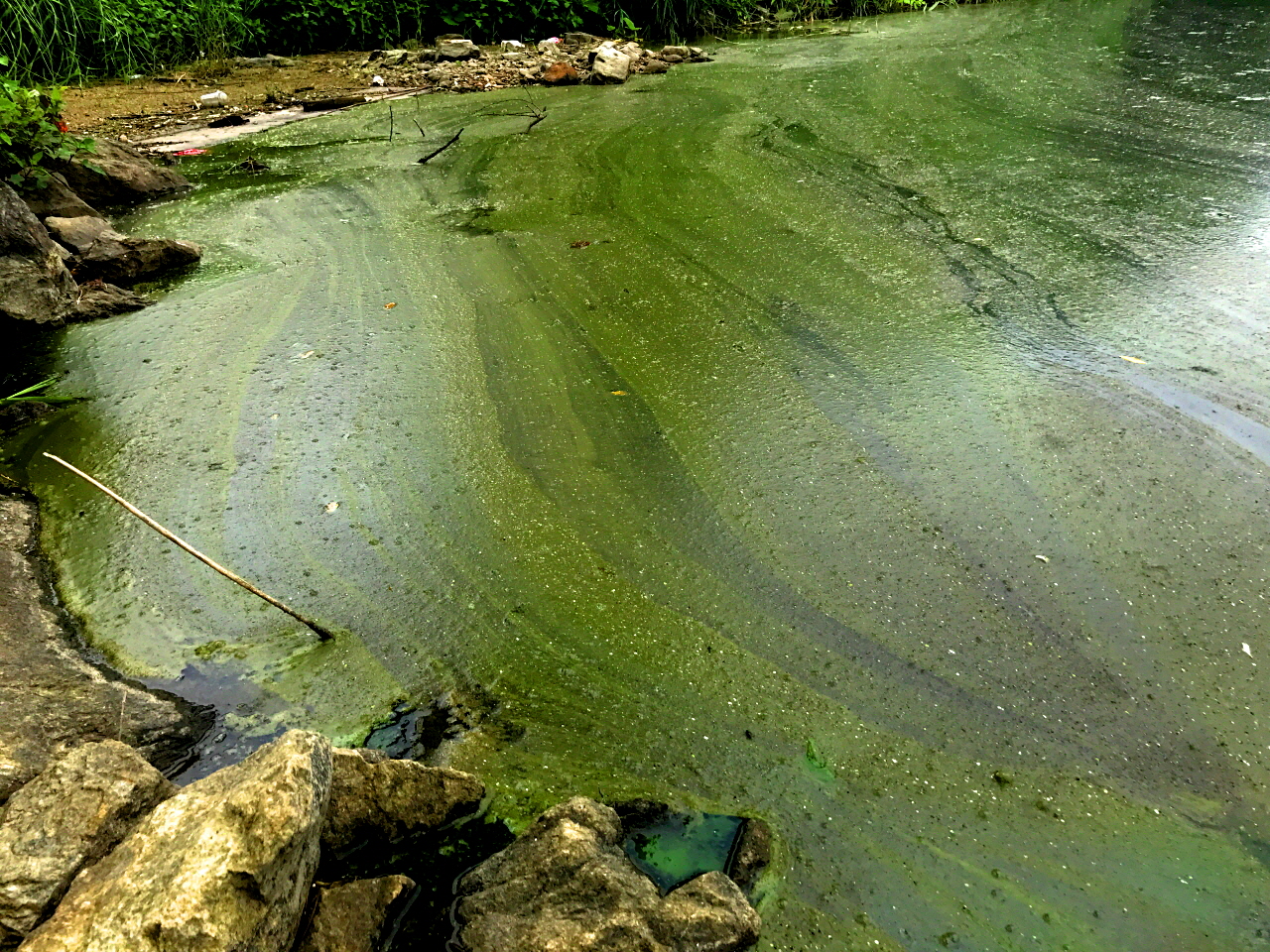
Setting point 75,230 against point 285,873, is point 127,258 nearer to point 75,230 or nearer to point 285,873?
point 75,230

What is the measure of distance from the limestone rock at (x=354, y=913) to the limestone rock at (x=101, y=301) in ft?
7.50

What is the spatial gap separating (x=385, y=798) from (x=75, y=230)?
8.80 ft

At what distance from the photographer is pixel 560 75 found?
18.8 feet

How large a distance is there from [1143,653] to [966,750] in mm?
378

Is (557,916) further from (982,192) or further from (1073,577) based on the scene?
(982,192)

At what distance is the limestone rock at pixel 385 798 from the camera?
3.78 ft

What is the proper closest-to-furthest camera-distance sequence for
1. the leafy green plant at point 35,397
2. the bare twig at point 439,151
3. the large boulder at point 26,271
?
1. the leafy green plant at point 35,397
2. the large boulder at point 26,271
3. the bare twig at point 439,151

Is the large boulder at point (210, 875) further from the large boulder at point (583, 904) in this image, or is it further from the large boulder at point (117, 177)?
the large boulder at point (117, 177)

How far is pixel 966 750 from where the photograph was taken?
4.33 feet

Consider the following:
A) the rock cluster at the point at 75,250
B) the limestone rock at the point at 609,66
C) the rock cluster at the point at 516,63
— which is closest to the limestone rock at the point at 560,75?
the rock cluster at the point at 516,63

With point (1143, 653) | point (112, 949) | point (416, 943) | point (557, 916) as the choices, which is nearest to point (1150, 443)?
point (1143, 653)

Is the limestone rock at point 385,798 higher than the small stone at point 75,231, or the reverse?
the small stone at point 75,231

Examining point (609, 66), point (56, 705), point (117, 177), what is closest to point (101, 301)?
point (117, 177)

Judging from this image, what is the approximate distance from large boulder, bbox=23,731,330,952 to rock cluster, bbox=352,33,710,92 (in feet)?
18.0
